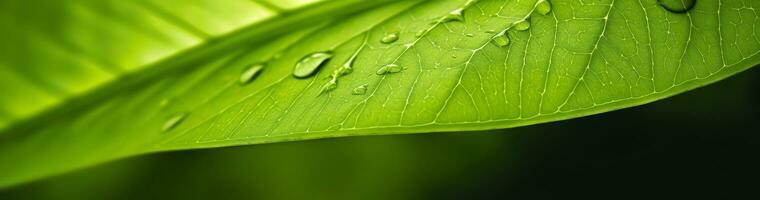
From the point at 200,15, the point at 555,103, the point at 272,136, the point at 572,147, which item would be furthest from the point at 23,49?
the point at 572,147

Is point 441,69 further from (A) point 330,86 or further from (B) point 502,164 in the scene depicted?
(B) point 502,164

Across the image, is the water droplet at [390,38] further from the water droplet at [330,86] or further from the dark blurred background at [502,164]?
the dark blurred background at [502,164]

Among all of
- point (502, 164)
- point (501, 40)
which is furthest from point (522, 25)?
point (502, 164)

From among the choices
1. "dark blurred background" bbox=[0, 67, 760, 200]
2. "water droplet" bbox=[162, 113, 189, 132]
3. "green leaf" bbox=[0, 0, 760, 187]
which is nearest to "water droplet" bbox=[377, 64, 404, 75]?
"green leaf" bbox=[0, 0, 760, 187]

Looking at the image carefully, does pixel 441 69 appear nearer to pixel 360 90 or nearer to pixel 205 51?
pixel 360 90

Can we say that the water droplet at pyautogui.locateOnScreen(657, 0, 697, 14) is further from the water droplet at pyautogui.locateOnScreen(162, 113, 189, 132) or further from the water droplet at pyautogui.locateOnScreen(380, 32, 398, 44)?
the water droplet at pyautogui.locateOnScreen(162, 113, 189, 132)

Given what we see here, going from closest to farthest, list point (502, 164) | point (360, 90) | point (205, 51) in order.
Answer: point (360, 90) < point (205, 51) < point (502, 164)

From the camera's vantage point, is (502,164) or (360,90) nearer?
(360,90)

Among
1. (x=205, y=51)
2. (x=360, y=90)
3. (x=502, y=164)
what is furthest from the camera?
(x=502, y=164)
